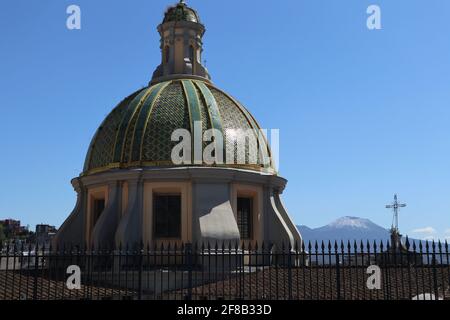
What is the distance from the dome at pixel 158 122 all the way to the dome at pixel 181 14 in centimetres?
433

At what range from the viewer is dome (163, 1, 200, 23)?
2894 cm

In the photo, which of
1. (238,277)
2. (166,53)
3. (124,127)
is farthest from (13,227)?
(238,277)

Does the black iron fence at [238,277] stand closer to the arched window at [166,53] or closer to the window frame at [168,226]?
the window frame at [168,226]

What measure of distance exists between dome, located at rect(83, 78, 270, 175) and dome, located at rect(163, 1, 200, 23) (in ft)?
14.2

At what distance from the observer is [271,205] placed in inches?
974

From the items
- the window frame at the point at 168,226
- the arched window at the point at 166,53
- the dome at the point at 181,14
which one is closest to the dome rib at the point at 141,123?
the window frame at the point at 168,226

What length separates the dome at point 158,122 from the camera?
2366 cm

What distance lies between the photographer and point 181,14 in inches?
Answer: 1141

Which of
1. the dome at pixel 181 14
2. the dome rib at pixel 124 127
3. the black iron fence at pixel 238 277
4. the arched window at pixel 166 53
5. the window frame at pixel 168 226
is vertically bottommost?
the black iron fence at pixel 238 277

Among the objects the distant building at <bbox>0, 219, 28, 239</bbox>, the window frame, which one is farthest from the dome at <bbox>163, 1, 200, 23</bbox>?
the distant building at <bbox>0, 219, 28, 239</bbox>

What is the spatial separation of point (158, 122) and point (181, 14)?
8.01 m

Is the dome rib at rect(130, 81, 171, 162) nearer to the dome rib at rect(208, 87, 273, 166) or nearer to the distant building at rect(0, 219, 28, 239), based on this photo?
the dome rib at rect(208, 87, 273, 166)
